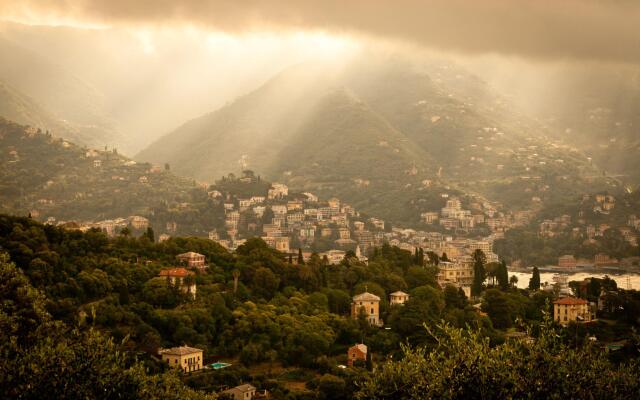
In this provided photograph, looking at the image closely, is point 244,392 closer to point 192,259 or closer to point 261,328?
point 261,328

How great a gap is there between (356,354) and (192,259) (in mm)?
15413

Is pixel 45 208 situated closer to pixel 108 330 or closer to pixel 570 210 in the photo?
pixel 570 210

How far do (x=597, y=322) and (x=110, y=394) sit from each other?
3513 centimetres

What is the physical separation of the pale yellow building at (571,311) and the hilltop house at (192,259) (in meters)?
21.1

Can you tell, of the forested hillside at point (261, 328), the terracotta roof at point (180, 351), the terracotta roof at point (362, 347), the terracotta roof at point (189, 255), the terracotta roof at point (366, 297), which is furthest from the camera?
the terracotta roof at point (189, 255)

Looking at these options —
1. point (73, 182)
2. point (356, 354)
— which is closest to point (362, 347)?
point (356, 354)

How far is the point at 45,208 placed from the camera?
112000 millimetres

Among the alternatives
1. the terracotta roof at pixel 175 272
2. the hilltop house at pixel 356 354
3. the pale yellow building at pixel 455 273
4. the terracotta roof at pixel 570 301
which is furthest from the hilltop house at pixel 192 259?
the terracotta roof at pixel 570 301

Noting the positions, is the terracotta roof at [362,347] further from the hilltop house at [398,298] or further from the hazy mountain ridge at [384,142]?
the hazy mountain ridge at [384,142]

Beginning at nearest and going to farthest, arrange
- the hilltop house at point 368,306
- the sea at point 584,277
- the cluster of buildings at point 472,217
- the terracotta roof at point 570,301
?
the hilltop house at point 368,306, the terracotta roof at point 570,301, the sea at point 584,277, the cluster of buildings at point 472,217

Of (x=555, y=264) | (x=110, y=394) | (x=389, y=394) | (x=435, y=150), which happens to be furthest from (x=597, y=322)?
(x=435, y=150)

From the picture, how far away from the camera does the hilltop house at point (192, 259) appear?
2088 inches

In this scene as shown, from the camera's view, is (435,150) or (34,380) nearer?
(34,380)

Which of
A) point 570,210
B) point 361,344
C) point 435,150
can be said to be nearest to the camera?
point 361,344
